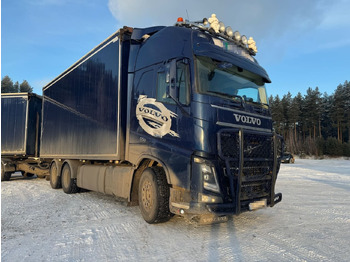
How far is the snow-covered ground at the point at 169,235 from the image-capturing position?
3.70 m

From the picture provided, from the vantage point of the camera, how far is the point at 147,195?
5254mm

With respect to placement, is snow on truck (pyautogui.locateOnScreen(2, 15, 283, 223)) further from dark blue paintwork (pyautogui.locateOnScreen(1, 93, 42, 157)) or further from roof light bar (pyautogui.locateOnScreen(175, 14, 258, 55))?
dark blue paintwork (pyautogui.locateOnScreen(1, 93, 42, 157))

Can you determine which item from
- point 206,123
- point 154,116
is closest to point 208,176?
point 206,123

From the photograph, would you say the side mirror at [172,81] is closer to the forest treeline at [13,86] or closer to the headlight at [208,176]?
the headlight at [208,176]

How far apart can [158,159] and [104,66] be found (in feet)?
11.2

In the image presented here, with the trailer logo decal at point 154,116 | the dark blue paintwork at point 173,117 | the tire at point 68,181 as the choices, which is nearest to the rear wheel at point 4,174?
the tire at point 68,181

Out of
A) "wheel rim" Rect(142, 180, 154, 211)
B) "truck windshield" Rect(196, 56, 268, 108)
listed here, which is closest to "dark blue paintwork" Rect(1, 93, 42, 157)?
"wheel rim" Rect(142, 180, 154, 211)

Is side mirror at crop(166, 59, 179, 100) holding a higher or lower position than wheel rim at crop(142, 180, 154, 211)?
higher

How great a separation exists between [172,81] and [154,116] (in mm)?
850

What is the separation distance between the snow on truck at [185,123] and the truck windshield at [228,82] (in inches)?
0.8

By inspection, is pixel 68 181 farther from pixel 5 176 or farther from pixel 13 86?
pixel 13 86

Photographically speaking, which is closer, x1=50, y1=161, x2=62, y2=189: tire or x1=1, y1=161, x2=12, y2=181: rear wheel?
x1=50, y1=161, x2=62, y2=189: tire

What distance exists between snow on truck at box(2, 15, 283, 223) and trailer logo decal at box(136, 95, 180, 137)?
0.7 inches

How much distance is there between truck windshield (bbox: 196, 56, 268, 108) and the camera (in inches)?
185
